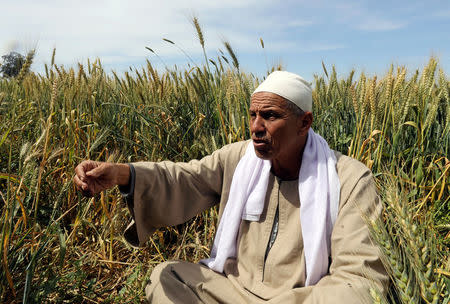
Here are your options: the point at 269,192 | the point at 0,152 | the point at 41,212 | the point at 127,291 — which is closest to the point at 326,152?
the point at 269,192

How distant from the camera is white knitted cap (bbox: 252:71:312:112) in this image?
2.29 m

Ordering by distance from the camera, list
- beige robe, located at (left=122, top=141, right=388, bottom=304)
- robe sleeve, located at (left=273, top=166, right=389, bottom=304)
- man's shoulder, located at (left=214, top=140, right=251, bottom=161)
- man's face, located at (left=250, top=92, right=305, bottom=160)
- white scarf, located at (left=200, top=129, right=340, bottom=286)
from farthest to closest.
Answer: man's shoulder, located at (left=214, top=140, right=251, bottom=161), man's face, located at (left=250, top=92, right=305, bottom=160), white scarf, located at (left=200, top=129, right=340, bottom=286), beige robe, located at (left=122, top=141, right=388, bottom=304), robe sleeve, located at (left=273, top=166, right=389, bottom=304)

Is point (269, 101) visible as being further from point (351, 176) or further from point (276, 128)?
point (351, 176)

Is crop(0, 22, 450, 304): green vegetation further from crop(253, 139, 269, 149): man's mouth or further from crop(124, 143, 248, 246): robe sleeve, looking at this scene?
crop(253, 139, 269, 149): man's mouth

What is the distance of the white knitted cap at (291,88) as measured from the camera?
7.52 feet

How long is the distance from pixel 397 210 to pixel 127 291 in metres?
1.82

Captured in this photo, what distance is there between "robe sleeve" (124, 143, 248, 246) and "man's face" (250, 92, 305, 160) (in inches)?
14.4

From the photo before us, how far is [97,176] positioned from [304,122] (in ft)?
3.59

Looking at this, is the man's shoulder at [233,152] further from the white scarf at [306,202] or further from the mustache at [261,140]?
the mustache at [261,140]

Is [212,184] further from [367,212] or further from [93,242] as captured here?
[93,242]

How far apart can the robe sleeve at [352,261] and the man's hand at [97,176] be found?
971 millimetres

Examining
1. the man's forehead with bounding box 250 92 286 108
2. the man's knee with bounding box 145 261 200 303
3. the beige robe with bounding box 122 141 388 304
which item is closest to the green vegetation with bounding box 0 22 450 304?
the man's knee with bounding box 145 261 200 303

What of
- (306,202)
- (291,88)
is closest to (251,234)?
(306,202)

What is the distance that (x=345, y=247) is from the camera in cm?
198
